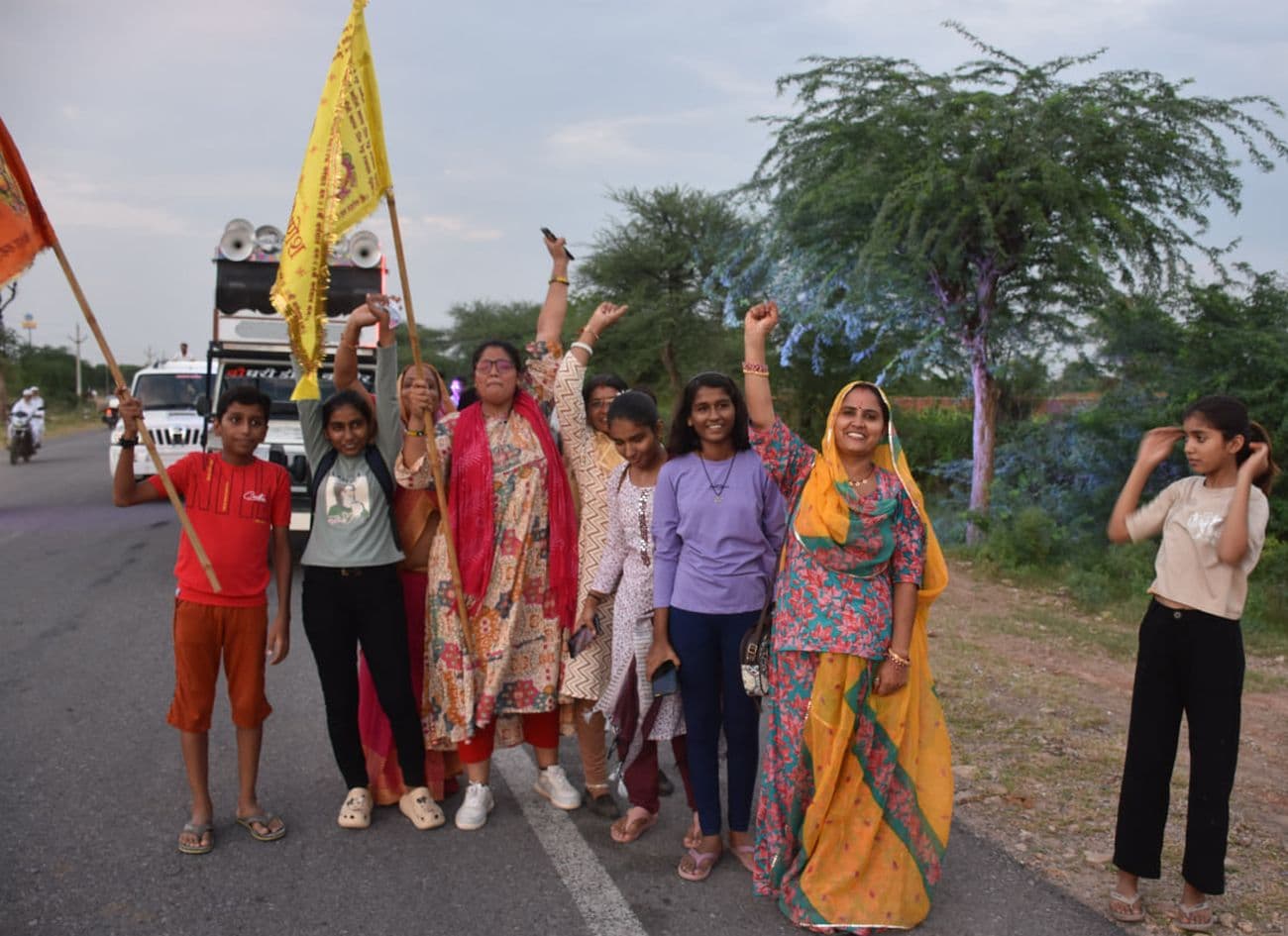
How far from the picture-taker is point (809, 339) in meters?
16.8

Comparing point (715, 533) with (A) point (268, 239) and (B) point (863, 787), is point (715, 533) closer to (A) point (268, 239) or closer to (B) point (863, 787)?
(B) point (863, 787)

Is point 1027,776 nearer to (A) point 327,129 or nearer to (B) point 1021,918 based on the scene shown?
(B) point 1021,918

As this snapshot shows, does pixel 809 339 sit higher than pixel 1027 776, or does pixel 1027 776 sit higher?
pixel 809 339

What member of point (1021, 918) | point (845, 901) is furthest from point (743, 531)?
point (1021, 918)

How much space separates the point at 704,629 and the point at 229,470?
189 cm

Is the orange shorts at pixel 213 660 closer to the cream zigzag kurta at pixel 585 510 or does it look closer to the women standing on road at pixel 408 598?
the women standing on road at pixel 408 598

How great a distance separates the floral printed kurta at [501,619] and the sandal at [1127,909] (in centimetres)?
215

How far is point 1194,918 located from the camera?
3.46 metres

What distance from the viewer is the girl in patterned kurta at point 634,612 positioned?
4.11 m

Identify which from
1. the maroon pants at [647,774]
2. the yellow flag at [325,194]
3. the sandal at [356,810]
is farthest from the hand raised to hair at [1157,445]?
the sandal at [356,810]

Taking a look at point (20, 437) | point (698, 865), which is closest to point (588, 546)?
point (698, 865)

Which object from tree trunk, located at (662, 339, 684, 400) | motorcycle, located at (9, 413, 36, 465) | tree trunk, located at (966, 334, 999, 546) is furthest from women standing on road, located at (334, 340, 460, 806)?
motorcycle, located at (9, 413, 36, 465)

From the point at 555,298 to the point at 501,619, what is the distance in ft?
4.62

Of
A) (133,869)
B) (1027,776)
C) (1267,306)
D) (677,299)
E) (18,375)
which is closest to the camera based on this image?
(133,869)
